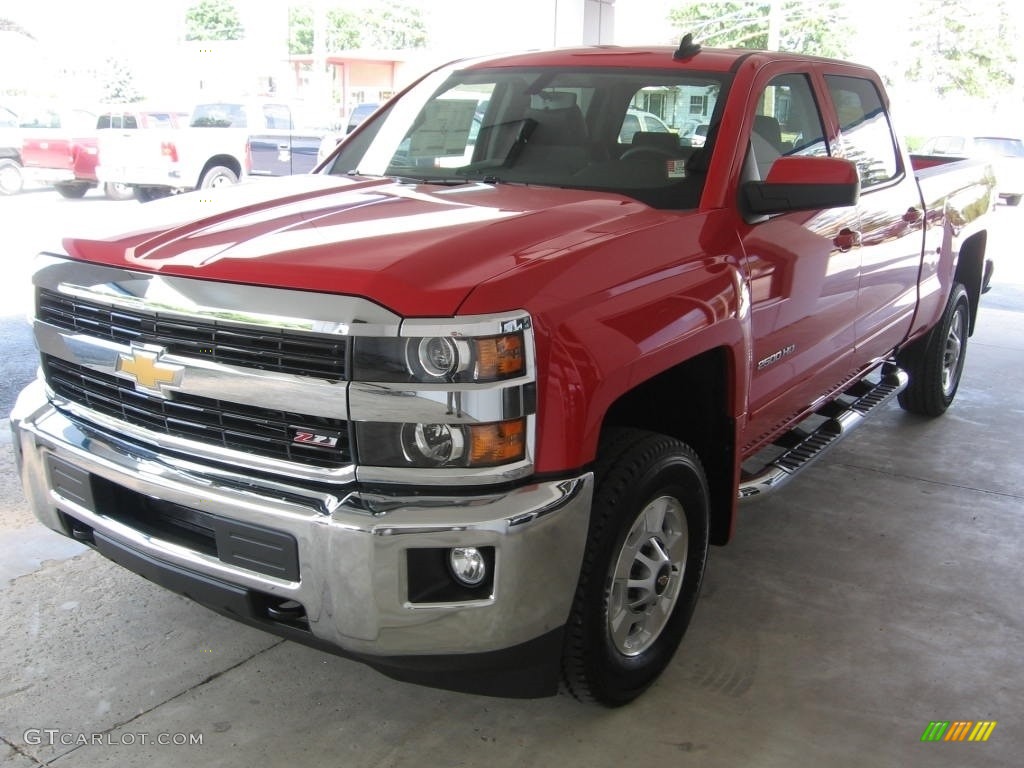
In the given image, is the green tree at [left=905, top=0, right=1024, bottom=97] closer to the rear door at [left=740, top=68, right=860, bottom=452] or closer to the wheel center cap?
the rear door at [left=740, top=68, right=860, bottom=452]

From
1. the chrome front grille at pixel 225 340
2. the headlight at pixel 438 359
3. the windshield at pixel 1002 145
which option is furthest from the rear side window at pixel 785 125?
the windshield at pixel 1002 145

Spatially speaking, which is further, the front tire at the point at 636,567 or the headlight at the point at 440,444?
the front tire at the point at 636,567

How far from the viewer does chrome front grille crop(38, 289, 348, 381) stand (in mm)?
2123

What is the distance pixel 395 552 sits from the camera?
2.10 metres

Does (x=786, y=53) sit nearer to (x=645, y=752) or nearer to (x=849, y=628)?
(x=849, y=628)

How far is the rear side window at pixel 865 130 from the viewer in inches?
156

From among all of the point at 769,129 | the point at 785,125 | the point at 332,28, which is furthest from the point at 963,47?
the point at 769,129

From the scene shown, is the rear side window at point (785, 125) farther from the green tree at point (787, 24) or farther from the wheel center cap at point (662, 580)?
the green tree at point (787, 24)

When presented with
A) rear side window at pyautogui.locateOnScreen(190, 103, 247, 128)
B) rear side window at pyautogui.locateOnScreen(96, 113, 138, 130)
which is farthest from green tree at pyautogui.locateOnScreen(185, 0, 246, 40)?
rear side window at pyautogui.locateOnScreen(190, 103, 247, 128)

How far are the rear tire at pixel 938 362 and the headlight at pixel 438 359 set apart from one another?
3.85 metres

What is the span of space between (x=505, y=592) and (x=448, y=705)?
0.79 metres

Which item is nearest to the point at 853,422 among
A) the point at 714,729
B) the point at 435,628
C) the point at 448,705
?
the point at 714,729

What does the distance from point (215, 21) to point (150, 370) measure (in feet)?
102

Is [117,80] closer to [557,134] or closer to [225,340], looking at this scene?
[557,134]
